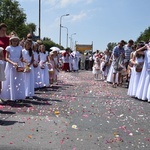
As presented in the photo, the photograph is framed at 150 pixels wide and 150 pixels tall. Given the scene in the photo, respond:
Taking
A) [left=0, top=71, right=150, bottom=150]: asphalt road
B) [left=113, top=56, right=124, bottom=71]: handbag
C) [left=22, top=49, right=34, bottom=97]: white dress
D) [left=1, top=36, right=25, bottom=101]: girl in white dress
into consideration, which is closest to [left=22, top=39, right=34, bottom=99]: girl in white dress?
[left=22, top=49, right=34, bottom=97]: white dress

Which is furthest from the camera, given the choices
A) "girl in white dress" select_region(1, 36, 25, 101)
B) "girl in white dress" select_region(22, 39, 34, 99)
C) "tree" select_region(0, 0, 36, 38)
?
"tree" select_region(0, 0, 36, 38)

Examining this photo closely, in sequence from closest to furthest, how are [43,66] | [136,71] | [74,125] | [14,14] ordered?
1. [74,125]
2. [136,71]
3. [43,66]
4. [14,14]

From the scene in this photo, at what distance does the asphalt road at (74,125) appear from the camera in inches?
209

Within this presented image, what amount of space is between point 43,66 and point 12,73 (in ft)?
16.2

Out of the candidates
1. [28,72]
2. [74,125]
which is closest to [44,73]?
[28,72]

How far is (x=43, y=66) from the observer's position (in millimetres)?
14148

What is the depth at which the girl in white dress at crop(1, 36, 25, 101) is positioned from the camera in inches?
359

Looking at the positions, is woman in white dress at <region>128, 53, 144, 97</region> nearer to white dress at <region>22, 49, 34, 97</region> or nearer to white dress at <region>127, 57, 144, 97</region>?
white dress at <region>127, 57, 144, 97</region>

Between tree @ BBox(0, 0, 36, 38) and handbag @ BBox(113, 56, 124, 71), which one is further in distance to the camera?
tree @ BBox(0, 0, 36, 38)

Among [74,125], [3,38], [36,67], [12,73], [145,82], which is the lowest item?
[74,125]

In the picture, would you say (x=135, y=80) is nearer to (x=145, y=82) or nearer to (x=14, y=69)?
(x=145, y=82)

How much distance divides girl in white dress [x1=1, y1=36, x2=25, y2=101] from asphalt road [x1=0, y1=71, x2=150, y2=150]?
1.20ft

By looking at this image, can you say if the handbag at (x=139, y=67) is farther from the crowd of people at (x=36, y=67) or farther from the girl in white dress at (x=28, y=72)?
the girl in white dress at (x=28, y=72)

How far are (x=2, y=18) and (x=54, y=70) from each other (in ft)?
175
